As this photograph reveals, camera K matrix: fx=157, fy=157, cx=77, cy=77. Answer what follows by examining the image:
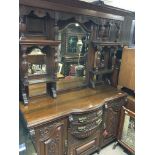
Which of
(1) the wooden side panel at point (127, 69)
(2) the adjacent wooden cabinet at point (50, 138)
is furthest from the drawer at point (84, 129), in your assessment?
(1) the wooden side panel at point (127, 69)

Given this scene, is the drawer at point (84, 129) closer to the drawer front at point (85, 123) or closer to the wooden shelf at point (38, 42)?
the drawer front at point (85, 123)

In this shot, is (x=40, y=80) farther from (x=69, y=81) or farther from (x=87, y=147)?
(x=87, y=147)

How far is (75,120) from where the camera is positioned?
65.1 inches

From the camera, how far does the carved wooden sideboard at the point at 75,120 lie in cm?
149

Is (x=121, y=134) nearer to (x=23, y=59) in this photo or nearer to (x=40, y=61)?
(x=40, y=61)

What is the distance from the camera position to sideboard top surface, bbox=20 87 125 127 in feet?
4.81

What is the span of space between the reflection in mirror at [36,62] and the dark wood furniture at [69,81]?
0.01 metres

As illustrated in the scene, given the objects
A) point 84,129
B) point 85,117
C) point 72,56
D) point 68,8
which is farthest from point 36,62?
point 84,129

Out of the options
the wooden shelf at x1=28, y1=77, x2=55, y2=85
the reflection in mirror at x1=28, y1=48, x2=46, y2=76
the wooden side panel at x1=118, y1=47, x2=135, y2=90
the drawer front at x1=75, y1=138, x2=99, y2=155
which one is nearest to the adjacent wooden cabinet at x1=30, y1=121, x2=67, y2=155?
the drawer front at x1=75, y1=138, x2=99, y2=155

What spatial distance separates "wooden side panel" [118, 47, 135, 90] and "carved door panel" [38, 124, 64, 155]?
3.74 ft

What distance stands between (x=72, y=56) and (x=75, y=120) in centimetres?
80
